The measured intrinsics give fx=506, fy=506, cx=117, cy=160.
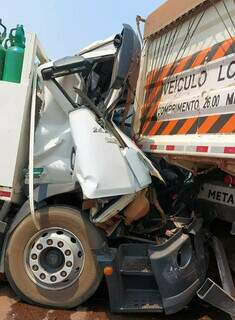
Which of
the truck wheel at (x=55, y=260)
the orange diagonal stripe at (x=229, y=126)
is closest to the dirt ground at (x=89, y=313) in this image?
the truck wheel at (x=55, y=260)

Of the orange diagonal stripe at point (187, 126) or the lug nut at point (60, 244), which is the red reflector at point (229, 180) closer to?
the orange diagonal stripe at point (187, 126)

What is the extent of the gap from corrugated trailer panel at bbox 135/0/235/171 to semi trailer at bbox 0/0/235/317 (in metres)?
0.01

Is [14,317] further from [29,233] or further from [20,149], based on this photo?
[20,149]

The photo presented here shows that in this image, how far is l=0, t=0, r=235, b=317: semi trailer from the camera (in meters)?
3.77

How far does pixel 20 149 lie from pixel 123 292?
143 cm

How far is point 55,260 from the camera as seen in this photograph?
13.4ft

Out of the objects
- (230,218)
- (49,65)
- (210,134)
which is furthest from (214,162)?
(49,65)

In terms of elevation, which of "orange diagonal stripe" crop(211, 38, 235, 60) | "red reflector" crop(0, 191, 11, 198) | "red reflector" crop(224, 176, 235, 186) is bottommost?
"red reflector" crop(0, 191, 11, 198)

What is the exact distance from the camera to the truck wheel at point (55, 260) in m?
4.04

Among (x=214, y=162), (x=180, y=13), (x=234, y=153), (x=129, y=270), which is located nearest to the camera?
(x=234, y=153)

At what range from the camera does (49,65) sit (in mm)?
4293

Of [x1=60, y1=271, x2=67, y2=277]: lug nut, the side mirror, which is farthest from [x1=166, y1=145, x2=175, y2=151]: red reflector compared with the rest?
[x1=60, y1=271, x2=67, y2=277]: lug nut

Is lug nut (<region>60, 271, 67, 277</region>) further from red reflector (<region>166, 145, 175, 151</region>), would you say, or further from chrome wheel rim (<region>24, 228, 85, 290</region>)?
red reflector (<region>166, 145, 175, 151</region>)

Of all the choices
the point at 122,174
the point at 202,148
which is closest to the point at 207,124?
the point at 202,148
